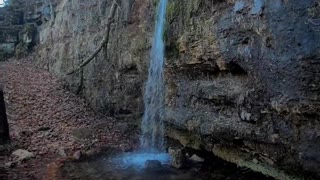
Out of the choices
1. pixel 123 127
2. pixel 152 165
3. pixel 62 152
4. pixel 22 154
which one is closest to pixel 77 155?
pixel 62 152

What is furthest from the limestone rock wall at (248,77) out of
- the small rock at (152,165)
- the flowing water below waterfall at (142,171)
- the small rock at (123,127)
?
the small rock at (123,127)

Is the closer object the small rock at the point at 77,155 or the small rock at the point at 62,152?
the small rock at the point at 77,155

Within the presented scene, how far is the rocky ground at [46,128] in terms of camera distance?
762 cm

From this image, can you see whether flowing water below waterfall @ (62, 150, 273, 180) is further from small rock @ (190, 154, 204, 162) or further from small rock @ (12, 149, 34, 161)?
small rock @ (12, 149, 34, 161)

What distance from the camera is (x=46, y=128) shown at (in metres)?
9.74

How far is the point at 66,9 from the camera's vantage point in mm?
14766

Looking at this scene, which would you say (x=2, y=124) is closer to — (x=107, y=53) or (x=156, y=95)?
(x=156, y=95)

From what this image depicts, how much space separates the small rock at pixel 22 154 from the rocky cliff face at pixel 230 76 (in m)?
3.52

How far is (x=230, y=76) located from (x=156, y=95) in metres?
3.24

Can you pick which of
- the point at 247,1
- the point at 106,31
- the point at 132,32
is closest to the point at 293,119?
the point at 247,1

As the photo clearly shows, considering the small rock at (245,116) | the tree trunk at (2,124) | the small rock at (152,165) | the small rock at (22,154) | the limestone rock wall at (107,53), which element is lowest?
the small rock at (152,165)

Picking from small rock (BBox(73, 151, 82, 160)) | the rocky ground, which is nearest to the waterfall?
the rocky ground

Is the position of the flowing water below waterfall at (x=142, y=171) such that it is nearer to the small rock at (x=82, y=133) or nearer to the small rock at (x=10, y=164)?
the small rock at (x=10, y=164)

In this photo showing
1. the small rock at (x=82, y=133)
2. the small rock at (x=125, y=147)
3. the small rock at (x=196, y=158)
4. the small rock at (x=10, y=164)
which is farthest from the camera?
the small rock at (x=82, y=133)
